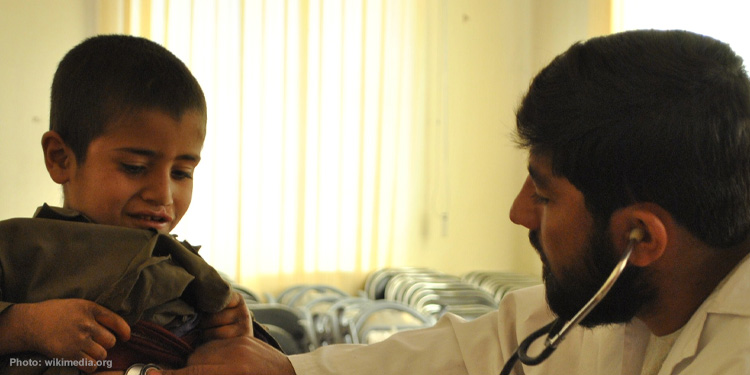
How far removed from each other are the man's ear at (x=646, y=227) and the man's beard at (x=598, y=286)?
0.13 ft

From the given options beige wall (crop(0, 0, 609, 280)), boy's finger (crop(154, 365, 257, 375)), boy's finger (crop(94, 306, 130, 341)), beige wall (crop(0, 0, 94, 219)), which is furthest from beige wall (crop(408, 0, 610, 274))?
boy's finger (crop(94, 306, 130, 341))

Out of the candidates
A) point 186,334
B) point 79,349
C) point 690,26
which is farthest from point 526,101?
point 690,26

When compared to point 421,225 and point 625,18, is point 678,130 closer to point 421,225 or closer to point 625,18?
point 625,18

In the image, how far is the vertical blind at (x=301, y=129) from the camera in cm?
439

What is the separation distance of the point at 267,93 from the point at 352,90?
621 millimetres

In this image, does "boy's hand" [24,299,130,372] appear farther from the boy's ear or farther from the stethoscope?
the stethoscope

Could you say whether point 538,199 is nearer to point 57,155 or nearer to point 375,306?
point 57,155

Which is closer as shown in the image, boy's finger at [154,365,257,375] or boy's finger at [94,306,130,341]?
boy's finger at [94,306,130,341]

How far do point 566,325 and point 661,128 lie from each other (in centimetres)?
39

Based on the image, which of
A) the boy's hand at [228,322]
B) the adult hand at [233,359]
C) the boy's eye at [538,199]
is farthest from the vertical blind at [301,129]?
the boy's eye at [538,199]

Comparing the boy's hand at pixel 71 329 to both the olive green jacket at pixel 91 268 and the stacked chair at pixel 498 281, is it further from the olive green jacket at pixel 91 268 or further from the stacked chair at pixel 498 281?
the stacked chair at pixel 498 281

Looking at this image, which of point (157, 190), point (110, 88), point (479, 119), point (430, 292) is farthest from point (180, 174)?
point (479, 119)

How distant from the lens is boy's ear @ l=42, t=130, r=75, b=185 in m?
1.27

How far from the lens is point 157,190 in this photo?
4.06 feet
